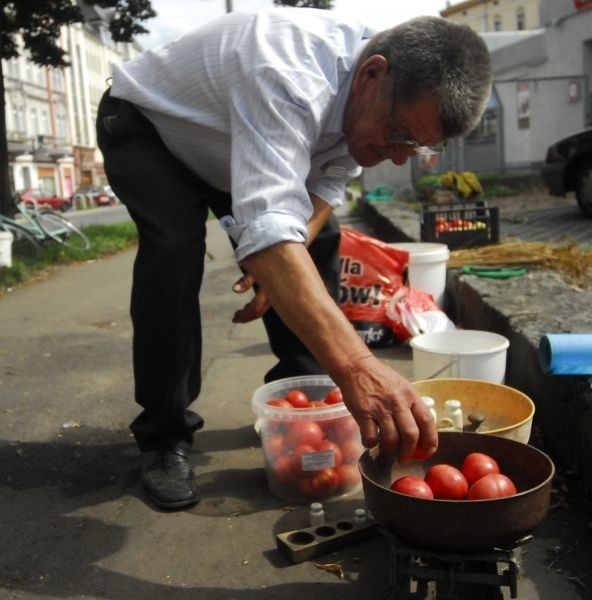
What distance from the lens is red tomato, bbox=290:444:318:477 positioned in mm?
2398

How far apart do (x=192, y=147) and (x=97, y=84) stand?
75912 mm

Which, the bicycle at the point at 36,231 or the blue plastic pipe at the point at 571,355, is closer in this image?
the blue plastic pipe at the point at 571,355

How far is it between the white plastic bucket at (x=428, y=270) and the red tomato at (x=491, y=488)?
10.1ft

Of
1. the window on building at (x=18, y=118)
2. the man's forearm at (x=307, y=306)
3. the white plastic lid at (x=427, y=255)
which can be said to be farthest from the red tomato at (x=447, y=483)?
the window on building at (x=18, y=118)

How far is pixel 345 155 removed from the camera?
2441 millimetres

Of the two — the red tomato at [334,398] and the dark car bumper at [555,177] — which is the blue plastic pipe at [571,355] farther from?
the dark car bumper at [555,177]

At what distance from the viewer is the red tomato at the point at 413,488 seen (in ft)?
5.75

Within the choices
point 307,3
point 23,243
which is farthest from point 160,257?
point 307,3

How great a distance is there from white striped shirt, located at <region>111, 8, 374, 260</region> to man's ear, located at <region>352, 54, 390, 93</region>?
0.06 meters

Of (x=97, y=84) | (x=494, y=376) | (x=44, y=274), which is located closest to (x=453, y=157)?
(x=44, y=274)

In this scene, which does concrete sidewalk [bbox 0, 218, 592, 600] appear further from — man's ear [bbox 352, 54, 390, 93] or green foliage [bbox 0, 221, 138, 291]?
green foliage [bbox 0, 221, 138, 291]

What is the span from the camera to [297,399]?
2.59 m

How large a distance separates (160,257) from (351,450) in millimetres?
925

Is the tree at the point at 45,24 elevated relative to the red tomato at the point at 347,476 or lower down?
elevated
